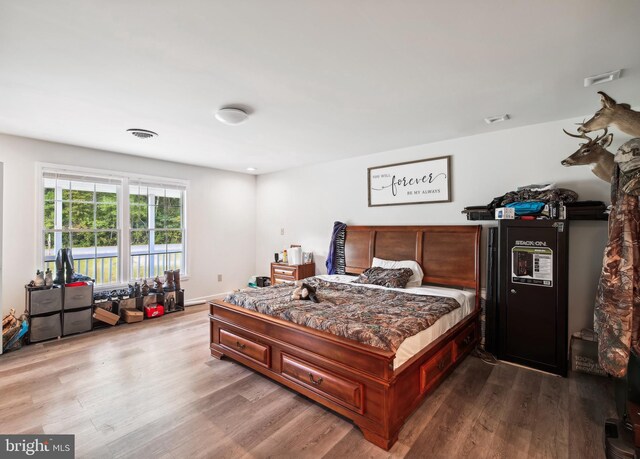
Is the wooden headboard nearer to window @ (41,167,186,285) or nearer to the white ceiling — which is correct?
the white ceiling

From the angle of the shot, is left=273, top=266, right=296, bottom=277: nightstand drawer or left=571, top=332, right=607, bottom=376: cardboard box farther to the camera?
left=273, top=266, right=296, bottom=277: nightstand drawer

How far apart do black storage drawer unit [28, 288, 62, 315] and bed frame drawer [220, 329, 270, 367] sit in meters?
2.24

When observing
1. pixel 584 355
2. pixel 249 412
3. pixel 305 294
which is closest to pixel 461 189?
pixel 584 355

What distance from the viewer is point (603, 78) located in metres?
2.19

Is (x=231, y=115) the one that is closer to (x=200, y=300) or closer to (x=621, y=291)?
(x=621, y=291)

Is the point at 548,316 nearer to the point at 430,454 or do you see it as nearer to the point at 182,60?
the point at 430,454

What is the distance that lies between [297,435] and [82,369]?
2.32 m

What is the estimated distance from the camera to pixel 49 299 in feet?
11.7

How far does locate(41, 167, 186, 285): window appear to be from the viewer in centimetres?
397

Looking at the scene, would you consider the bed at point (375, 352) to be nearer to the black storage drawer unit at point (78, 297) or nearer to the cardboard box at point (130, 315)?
the cardboard box at point (130, 315)

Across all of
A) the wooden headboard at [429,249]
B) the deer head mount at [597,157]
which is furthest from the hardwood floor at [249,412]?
the deer head mount at [597,157]

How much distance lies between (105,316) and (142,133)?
2.48 meters

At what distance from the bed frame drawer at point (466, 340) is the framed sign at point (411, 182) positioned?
61.8 inches

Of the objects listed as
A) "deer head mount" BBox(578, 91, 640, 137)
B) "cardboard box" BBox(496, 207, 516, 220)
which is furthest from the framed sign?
"deer head mount" BBox(578, 91, 640, 137)
